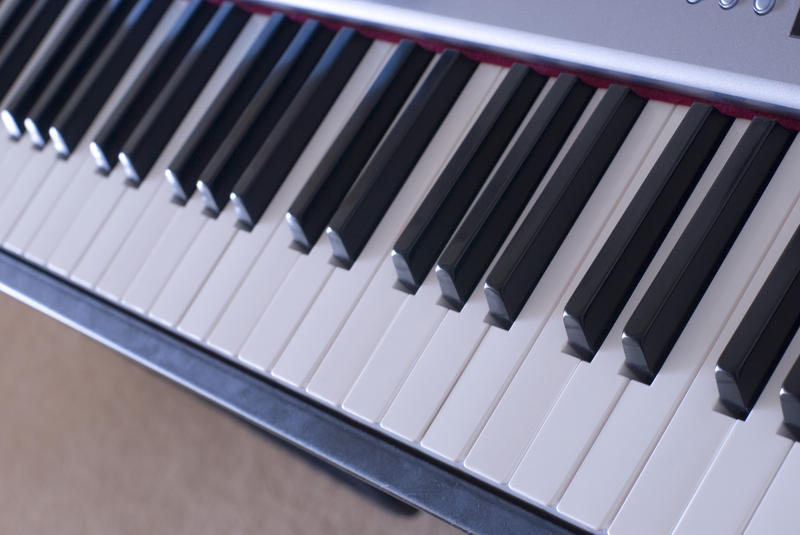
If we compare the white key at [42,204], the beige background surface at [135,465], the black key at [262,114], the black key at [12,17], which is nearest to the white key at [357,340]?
the black key at [262,114]

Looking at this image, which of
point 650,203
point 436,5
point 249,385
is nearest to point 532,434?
point 650,203

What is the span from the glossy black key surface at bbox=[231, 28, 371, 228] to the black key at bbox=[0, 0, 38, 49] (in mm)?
537

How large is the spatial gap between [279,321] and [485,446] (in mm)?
245

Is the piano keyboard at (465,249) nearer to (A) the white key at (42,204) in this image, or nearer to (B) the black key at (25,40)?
(A) the white key at (42,204)

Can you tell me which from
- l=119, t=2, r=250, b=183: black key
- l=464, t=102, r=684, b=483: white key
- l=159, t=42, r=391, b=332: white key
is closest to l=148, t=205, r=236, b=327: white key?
l=159, t=42, r=391, b=332: white key

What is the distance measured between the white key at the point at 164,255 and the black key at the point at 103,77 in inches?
8.5

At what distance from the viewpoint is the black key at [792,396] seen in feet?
2.03

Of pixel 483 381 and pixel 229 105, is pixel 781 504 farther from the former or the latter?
pixel 229 105

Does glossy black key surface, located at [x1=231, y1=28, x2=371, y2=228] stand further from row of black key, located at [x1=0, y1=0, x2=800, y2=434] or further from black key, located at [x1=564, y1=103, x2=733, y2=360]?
black key, located at [x1=564, y1=103, x2=733, y2=360]

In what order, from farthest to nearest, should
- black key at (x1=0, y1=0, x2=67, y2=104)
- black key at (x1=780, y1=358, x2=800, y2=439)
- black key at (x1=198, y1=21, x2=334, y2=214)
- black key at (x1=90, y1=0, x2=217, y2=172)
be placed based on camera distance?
black key at (x1=0, y1=0, x2=67, y2=104), black key at (x1=90, y1=0, x2=217, y2=172), black key at (x1=198, y1=21, x2=334, y2=214), black key at (x1=780, y1=358, x2=800, y2=439)

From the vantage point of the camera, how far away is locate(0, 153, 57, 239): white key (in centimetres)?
112

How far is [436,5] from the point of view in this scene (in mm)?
895

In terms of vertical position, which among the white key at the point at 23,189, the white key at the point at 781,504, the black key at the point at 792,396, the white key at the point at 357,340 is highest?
the black key at the point at 792,396

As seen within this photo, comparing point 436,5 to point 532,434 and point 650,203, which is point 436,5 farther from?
point 532,434
